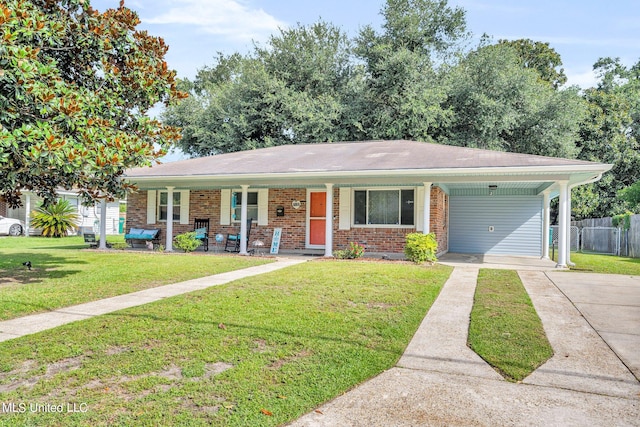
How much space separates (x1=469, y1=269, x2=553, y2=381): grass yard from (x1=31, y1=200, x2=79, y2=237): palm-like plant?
21497mm

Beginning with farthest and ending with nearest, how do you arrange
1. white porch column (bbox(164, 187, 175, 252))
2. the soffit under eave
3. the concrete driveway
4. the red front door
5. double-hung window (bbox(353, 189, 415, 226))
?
1. white porch column (bbox(164, 187, 175, 252))
2. the red front door
3. double-hung window (bbox(353, 189, 415, 226))
4. the soffit under eave
5. the concrete driveway

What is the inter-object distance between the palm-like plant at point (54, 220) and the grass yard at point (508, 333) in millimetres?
21497

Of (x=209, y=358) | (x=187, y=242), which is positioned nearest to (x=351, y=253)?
(x=187, y=242)

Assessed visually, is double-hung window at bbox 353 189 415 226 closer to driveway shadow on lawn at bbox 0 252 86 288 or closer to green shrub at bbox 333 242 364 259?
green shrub at bbox 333 242 364 259

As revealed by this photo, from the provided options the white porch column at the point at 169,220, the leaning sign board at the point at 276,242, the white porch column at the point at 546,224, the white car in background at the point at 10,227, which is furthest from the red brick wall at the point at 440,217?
the white car in background at the point at 10,227

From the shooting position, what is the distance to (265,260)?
39.4ft

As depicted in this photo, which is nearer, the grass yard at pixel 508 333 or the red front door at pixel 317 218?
the grass yard at pixel 508 333

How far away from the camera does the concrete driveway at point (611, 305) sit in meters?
4.64

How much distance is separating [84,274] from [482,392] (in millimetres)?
8111

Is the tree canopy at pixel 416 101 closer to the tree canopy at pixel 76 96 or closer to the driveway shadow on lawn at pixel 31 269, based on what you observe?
the driveway shadow on lawn at pixel 31 269

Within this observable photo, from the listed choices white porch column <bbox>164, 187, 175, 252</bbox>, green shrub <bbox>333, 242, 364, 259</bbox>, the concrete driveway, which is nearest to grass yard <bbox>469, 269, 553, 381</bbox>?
the concrete driveway

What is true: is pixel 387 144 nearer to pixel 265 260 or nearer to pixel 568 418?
pixel 265 260

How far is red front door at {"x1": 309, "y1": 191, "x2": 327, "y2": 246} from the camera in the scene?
1443cm

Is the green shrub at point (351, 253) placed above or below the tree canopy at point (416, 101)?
below
